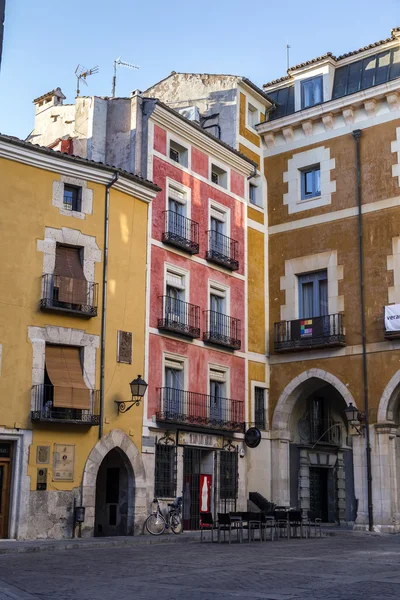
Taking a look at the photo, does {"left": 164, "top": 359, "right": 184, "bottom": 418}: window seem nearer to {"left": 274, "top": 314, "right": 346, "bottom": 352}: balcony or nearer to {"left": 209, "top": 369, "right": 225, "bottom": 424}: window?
{"left": 209, "top": 369, "right": 225, "bottom": 424}: window

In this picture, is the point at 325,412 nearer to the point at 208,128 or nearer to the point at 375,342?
the point at 375,342

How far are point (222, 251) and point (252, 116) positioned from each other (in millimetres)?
6436

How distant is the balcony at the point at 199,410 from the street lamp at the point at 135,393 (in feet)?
4.88

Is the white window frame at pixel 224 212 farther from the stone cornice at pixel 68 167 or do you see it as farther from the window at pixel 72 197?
the window at pixel 72 197

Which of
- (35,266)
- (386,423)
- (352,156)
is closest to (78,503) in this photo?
(35,266)

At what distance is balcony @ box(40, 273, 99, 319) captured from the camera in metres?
23.2

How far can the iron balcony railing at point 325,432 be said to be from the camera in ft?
107

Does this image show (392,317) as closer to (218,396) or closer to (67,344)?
(218,396)

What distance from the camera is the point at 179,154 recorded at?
2980 cm

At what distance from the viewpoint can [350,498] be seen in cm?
3180

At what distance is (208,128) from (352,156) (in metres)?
5.97

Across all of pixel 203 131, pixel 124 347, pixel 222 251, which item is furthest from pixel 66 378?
pixel 203 131

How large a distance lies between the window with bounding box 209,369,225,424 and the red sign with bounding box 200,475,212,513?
2.03m

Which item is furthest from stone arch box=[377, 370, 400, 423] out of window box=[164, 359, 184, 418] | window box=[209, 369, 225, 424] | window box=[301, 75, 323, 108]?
window box=[301, 75, 323, 108]
